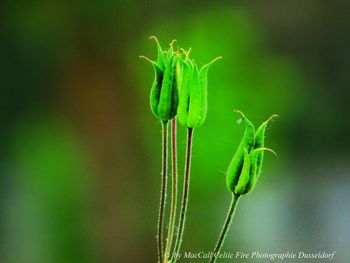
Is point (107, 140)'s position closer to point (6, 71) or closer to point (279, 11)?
point (6, 71)

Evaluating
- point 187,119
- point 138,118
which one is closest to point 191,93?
point 187,119

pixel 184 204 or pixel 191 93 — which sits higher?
pixel 191 93

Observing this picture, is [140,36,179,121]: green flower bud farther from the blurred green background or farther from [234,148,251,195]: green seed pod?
the blurred green background

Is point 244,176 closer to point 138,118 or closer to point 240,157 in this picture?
point 240,157

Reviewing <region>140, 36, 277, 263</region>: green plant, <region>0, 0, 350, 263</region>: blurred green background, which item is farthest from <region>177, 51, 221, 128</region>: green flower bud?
<region>0, 0, 350, 263</region>: blurred green background

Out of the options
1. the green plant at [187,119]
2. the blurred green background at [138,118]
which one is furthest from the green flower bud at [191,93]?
the blurred green background at [138,118]

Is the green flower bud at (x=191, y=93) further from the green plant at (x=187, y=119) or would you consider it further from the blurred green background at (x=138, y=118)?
the blurred green background at (x=138, y=118)
